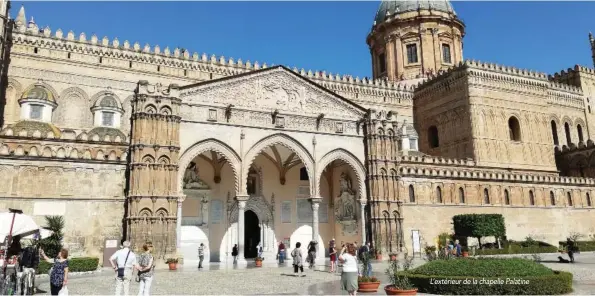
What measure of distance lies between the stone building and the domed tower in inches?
204

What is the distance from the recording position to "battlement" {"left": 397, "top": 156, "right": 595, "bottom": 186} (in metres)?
31.3

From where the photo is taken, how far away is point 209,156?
27.5 meters

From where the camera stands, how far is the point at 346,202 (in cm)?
2933

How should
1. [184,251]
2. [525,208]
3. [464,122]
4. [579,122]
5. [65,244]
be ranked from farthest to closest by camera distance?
[579,122] → [464,122] → [525,208] → [184,251] → [65,244]

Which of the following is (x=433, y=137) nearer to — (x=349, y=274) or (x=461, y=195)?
(x=461, y=195)

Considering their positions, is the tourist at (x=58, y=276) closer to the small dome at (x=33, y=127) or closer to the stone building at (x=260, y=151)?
the stone building at (x=260, y=151)

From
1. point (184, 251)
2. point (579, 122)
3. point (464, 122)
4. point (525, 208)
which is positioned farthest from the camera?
point (579, 122)

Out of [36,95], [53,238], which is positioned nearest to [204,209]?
[53,238]

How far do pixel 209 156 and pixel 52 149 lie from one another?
27.0ft

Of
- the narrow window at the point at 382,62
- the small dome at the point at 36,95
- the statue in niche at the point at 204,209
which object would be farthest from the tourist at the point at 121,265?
the narrow window at the point at 382,62

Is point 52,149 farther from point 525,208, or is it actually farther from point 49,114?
point 525,208

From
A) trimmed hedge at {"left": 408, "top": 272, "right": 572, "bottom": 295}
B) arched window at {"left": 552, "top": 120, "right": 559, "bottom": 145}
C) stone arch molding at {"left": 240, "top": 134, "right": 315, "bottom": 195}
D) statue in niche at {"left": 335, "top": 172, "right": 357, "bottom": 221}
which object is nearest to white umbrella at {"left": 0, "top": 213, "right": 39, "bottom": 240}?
trimmed hedge at {"left": 408, "top": 272, "right": 572, "bottom": 295}

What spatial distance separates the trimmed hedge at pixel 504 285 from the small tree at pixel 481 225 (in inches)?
649

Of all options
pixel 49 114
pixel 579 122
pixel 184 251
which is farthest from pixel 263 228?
pixel 579 122
